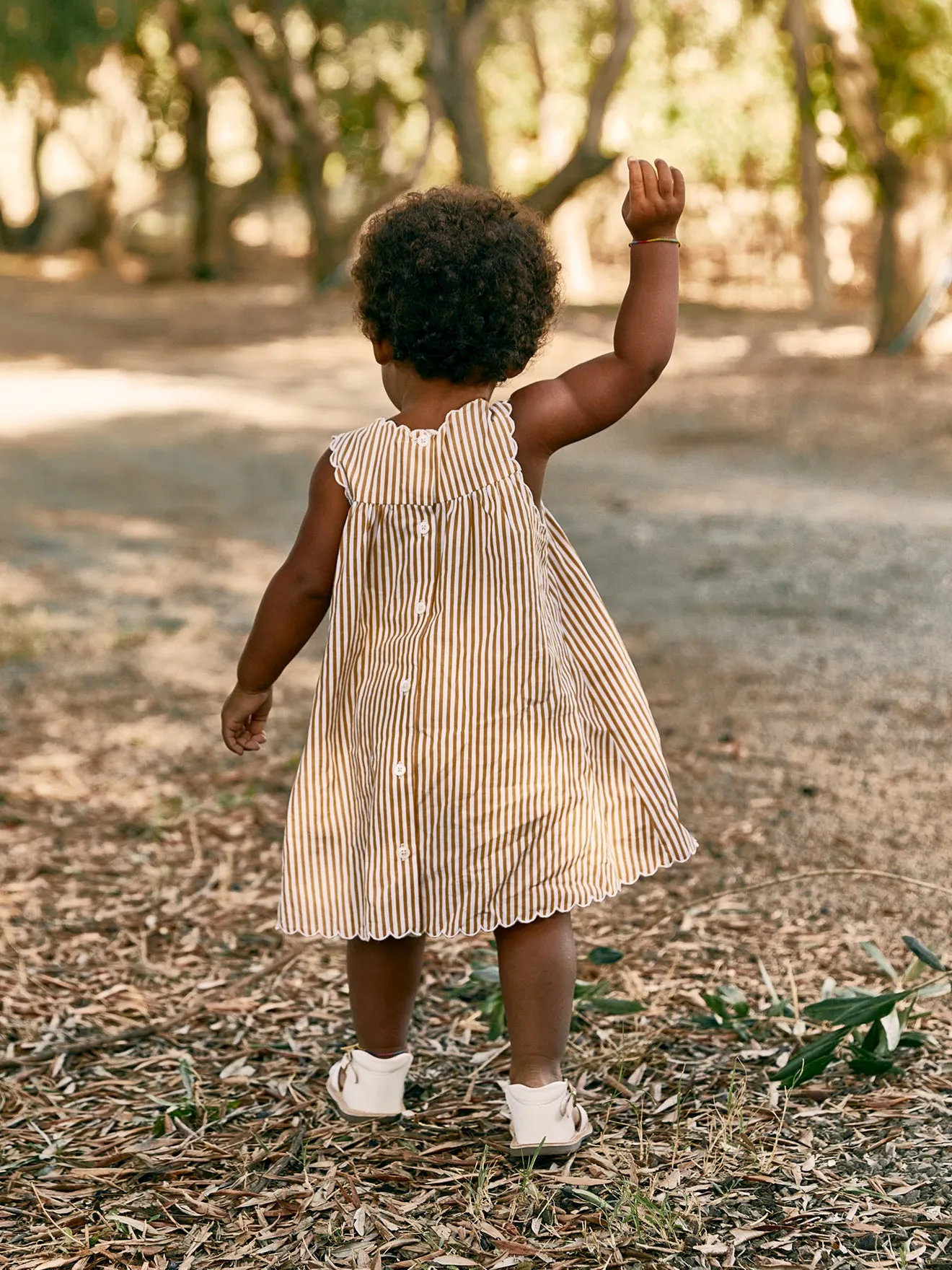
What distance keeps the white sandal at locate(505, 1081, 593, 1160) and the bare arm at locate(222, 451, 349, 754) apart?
2.30 feet

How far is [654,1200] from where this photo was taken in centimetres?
205

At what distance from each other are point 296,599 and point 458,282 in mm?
516

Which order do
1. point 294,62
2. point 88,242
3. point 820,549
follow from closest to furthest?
point 820,549, point 294,62, point 88,242

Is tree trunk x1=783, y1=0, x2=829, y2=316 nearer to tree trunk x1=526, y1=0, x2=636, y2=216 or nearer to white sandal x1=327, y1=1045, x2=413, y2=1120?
tree trunk x1=526, y1=0, x2=636, y2=216

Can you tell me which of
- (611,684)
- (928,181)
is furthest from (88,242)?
(611,684)

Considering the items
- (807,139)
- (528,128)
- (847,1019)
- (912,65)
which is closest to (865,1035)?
(847,1019)

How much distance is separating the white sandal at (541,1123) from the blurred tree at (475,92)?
11.1 meters

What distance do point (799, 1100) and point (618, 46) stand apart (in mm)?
12187

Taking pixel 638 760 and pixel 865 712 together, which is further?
pixel 865 712

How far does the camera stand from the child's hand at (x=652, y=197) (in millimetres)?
2066

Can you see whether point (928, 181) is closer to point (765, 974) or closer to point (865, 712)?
point (865, 712)

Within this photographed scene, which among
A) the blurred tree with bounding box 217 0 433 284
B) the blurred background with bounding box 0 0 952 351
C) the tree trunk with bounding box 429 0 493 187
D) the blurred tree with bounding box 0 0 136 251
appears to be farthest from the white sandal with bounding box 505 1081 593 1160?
the blurred tree with bounding box 0 0 136 251

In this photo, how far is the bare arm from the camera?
2184 millimetres

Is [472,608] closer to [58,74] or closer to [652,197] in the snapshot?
[652,197]
